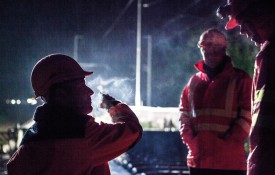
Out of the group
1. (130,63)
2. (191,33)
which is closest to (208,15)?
(191,33)

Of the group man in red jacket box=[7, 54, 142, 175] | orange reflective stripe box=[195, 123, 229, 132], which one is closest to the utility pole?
orange reflective stripe box=[195, 123, 229, 132]

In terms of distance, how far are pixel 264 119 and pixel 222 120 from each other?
1692 millimetres

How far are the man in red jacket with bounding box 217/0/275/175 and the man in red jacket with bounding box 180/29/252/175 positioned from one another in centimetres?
143

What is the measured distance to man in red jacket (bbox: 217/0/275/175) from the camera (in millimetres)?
2156

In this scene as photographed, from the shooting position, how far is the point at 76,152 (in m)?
2.27

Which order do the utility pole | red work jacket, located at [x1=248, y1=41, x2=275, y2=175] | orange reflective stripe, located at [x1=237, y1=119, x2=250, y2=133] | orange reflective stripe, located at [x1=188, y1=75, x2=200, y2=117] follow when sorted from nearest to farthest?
red work jacket, located at [x1=248, y1=41, x2=275, y2=175] < orange reflective stripe, located at [x1=237, y1=119, x2=250, y2=133] < orange reflective stripe, located at [x1=188, y1=75, x2=200, y2=117] < the utility pole

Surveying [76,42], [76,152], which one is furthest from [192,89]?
[76,42]

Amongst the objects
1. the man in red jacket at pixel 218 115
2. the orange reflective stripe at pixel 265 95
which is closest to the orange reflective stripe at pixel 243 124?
the man in red jacket at pixel 218 115

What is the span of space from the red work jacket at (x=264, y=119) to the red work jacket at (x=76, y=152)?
699 millimetres

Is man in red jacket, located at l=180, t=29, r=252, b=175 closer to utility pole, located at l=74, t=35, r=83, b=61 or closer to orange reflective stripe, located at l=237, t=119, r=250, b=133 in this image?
orange reflective stripe, located at l=237, t=119, r=250, b=133

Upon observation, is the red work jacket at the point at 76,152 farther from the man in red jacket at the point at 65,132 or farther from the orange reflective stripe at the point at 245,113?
the orange reflective stripe at the point at 245,113

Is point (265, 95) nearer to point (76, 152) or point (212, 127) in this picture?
point (76, 152)

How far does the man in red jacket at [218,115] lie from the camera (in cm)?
383

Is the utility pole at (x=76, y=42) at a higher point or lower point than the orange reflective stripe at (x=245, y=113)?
higher
